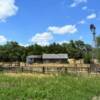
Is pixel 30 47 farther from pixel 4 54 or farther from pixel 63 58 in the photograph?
pixel 63 58

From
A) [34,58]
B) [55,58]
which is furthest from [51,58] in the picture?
[34,58]

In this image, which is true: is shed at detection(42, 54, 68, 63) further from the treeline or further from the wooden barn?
the treeline

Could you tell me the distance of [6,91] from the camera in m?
19.1

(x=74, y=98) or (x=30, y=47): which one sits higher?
(x=30, y=47)

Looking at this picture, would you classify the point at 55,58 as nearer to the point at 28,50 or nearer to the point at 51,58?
the point at 51,58

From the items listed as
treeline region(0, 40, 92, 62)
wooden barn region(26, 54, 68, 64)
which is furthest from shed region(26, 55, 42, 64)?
treeline region(0, 40, 92, 62)

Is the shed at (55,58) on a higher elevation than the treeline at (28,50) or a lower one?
lower

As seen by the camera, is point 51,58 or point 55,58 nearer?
point 55,58

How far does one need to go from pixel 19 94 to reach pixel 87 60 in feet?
228

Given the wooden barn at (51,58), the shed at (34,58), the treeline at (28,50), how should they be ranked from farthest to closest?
the treeline at (28,50)
the wooden barn at (51,58)
the shed at (34,58)

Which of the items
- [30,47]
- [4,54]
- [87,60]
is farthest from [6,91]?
[30,47]

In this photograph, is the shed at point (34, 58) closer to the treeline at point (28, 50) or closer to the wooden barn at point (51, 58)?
the wooden barn at point (51, 58)

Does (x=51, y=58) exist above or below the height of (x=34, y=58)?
below

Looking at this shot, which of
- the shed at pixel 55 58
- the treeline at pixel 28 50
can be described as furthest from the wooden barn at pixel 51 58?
the treeline at pixel 28 50
